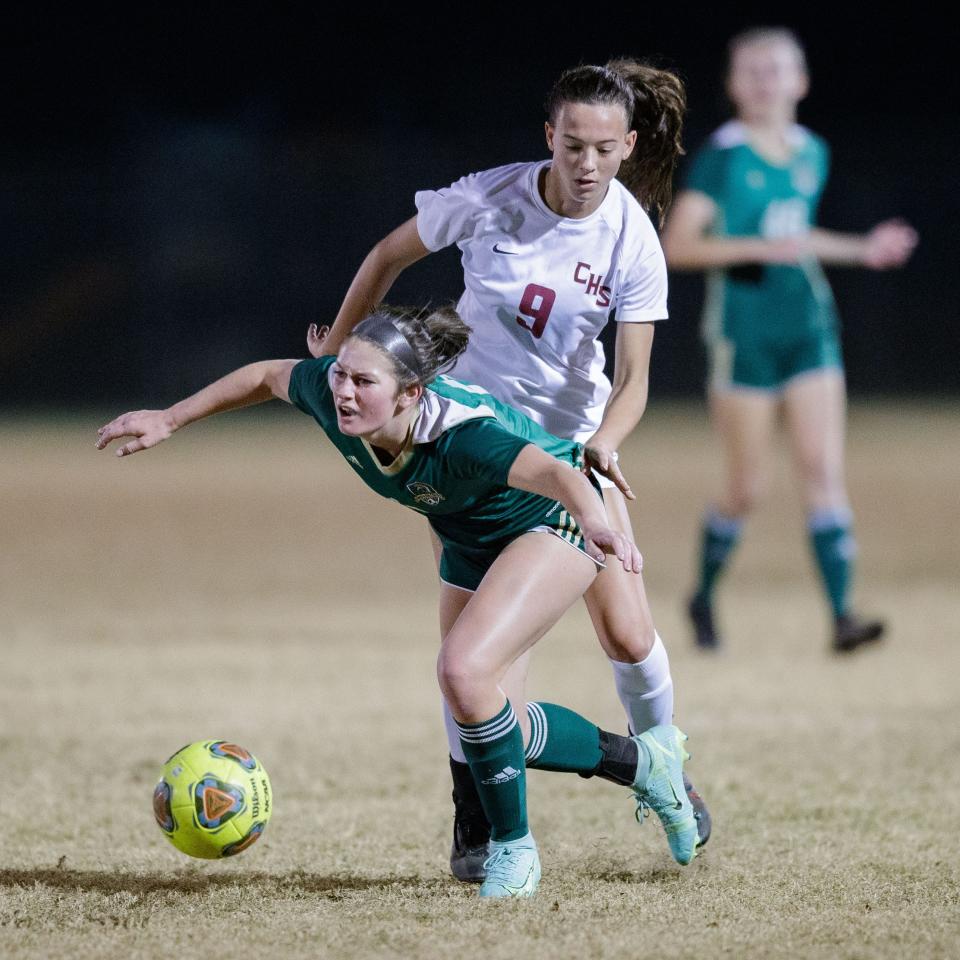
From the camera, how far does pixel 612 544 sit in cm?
339

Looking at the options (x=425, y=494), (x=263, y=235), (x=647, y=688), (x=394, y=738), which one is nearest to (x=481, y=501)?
(x=425, y=494)

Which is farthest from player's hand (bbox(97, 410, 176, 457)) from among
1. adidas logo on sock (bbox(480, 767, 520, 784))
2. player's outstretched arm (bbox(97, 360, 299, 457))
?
adidas logo on sock (bbox(480, 767, 520, 784))

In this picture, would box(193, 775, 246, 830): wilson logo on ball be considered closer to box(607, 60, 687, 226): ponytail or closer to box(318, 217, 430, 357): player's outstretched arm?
box(318, 217, 430, 357): player's outstretched arm

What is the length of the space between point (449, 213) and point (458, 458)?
2.62ft

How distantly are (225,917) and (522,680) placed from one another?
0.96m

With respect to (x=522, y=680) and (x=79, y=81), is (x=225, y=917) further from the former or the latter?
(x=79, y=81)

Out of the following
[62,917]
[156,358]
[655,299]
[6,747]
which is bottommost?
[156,358]

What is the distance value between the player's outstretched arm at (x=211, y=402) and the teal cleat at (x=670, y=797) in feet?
4.30

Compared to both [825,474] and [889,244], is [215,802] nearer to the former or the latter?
[889,244]

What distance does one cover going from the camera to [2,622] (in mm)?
8297

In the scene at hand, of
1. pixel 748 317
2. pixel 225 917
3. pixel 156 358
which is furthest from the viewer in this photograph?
pixel 156 358

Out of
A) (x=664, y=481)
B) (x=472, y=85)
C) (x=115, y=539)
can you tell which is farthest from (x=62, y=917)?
(x=472, y=85)

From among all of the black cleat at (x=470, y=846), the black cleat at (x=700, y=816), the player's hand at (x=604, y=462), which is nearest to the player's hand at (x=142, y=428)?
the player's hand at (x=604, y=462)

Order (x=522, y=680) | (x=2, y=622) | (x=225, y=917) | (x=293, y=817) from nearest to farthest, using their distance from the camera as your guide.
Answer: (x=225, y=917) < (x=522, y=680) < (x=293, y=817) < (x=2, y=622)
